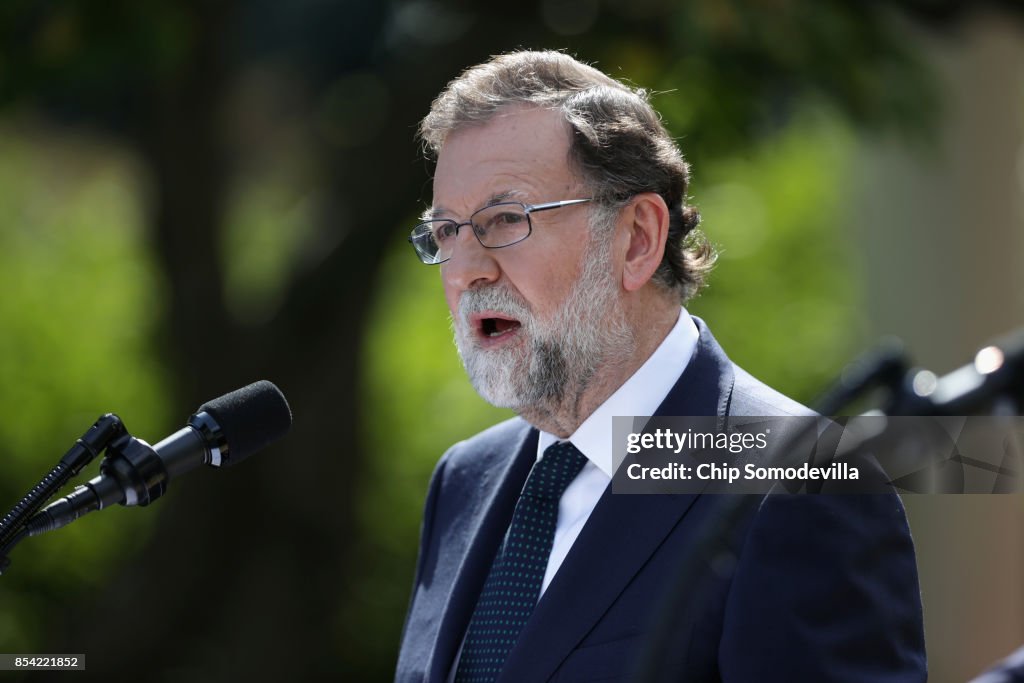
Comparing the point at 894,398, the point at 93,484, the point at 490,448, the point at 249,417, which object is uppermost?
the point at 490,448

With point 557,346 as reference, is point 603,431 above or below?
below

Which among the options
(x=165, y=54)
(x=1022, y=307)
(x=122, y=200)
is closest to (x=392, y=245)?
(x=165, y=54)

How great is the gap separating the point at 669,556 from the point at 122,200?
10.8 metres

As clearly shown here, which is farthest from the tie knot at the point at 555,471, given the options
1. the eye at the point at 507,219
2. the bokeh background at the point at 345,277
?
the bokeh background at the point at 345,277

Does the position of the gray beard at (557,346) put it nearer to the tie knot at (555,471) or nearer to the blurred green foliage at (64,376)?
the tie knot at (555,471)

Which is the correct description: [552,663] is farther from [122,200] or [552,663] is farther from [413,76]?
[122,200]

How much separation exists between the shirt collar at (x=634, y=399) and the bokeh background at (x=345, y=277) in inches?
97.0

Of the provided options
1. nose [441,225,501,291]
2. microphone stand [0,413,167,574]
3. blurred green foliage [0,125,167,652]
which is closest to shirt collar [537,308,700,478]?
nose [441,225,501,291]

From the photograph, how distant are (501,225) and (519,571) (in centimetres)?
74

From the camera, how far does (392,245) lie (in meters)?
6.63

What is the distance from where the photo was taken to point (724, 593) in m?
2.22

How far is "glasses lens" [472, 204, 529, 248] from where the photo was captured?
105 inches

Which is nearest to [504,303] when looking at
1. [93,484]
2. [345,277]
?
[93,484]

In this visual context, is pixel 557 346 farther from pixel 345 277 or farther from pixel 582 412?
pixel 345 277
